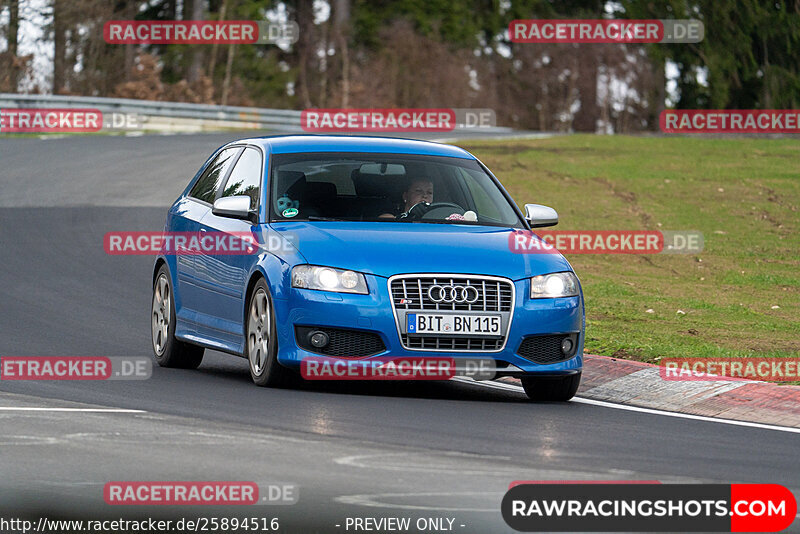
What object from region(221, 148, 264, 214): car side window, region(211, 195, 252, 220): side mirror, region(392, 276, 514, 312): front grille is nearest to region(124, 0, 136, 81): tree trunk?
region(221, 148, 264, 214): car side window

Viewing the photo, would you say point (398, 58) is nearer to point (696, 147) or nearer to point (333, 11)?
point (333, 11)

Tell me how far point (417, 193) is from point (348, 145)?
716 millimetres

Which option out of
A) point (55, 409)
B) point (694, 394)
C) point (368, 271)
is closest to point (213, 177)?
point (368, 271)

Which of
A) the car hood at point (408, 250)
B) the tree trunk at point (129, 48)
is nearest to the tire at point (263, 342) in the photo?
the car hood at point (408, 250)

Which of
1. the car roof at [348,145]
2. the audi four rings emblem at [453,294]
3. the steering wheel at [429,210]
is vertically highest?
the car roof at [348,145]

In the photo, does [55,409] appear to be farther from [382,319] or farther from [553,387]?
[553,387]

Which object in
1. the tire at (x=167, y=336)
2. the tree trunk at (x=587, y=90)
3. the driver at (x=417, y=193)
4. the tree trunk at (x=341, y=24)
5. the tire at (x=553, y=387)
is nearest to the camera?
the tire at (x=553, y=387)

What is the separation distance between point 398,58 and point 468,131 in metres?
19.6

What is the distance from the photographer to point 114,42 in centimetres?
5481

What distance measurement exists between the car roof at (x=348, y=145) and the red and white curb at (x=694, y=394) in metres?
2.02

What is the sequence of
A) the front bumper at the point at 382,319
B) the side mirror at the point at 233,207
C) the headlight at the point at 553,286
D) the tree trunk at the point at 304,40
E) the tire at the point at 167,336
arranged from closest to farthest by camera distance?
the front bumper at the point at 382,319
the headlight at the point at 553,286
the side mirror at the point at 233,207
the tire at the point at 167,336
the tree trunk at the point at 304,40

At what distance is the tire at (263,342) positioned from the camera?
1059cm

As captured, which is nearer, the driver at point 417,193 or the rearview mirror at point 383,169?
the driver at point 417,193

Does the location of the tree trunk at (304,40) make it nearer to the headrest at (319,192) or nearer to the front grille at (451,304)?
the headrest at (319,192)
